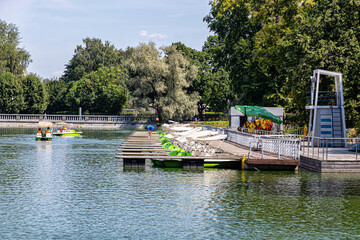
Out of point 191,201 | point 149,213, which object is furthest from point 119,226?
point 191,201

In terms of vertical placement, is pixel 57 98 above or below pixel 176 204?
above

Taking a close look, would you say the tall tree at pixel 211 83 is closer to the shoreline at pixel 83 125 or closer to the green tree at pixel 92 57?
the shoreline at pixel 83 125

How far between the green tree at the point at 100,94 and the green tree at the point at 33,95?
7.86 meters

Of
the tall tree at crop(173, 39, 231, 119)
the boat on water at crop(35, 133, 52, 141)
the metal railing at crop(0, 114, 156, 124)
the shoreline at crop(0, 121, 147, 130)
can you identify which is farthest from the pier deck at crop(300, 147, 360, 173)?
the metal railing at crop(0, 114, 156, 124)

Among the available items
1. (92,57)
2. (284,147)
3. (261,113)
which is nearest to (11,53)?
(92,57)

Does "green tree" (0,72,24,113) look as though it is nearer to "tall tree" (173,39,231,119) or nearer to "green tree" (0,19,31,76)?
"green tree" (0,19,31,76)

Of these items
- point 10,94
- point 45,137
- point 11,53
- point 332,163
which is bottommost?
point 45,137

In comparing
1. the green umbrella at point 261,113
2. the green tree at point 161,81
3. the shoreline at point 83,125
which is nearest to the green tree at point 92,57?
the shoreline at point 83,125

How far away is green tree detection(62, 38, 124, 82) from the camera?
151m

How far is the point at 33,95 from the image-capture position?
114750mm

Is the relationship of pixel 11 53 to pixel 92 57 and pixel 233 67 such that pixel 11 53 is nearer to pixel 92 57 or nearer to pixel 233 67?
pixel 92 57

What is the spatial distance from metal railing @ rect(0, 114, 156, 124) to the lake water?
78037 millimetres

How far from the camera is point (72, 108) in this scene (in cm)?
12244

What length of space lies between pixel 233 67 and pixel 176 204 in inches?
1602
